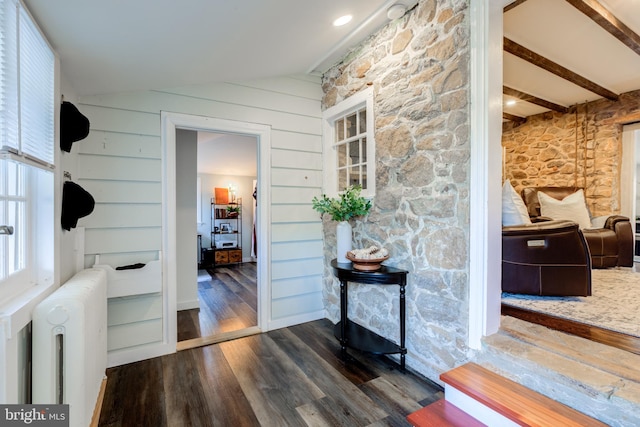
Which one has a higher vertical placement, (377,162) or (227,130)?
(227,130)

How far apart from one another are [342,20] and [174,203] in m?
2.15

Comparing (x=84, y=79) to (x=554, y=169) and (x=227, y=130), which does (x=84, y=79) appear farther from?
(x=554, y=169)

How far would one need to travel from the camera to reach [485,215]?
1.85m

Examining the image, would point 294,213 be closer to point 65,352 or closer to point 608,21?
point 65,352

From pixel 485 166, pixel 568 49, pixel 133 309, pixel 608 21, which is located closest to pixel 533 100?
pixel 568 49

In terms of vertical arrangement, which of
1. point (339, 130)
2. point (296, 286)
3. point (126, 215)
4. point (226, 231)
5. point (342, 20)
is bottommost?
point (296, 286)

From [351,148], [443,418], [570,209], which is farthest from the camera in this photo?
[570,209]

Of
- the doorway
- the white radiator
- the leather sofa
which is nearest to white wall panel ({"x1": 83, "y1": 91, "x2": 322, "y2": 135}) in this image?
the doorway

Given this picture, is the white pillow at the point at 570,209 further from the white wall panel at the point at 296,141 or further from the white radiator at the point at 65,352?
the white radiator at the point at 65,352

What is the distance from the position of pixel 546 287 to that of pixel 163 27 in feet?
10.9

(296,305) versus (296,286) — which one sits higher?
(296,286)

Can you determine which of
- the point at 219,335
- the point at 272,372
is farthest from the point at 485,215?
the point at 219,335

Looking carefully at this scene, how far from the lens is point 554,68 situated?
3361 mm

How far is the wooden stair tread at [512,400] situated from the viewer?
137cm
